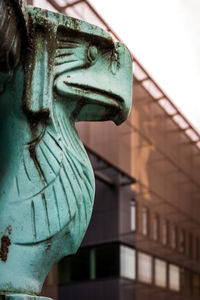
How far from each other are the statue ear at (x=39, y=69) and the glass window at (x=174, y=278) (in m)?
16.5

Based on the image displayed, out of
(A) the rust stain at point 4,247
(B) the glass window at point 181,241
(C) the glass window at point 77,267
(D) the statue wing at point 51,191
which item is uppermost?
(B) the glass window at point 181,241

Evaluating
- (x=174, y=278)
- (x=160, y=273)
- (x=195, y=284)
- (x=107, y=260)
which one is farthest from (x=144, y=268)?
(x=195, y=284)

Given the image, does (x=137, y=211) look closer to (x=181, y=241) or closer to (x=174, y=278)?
→ (x=181, y=241)

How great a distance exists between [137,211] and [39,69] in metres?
14.4

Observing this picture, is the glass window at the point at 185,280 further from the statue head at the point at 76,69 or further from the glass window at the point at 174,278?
the statue head at the point at 76,69

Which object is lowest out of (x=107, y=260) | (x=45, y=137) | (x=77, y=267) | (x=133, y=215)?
(x=45, y=137)

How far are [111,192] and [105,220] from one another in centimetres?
76

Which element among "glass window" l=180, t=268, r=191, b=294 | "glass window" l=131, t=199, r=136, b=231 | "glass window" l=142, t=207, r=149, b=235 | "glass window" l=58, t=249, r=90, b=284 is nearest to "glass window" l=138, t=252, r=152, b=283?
"glass window" l=142, t=207, r=149, b=235

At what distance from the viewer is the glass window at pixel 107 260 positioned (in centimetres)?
1553

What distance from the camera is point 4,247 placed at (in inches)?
72.8

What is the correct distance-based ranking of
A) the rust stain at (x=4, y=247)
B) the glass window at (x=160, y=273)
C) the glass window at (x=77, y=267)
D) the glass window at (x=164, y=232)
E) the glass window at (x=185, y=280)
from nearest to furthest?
1. the rust stain at (x=4, y=247)
2. the glass window at (x=77, y=267)
3. the glass window at (x=160, y=273)
4. the glass window at (x=164, y=232)
5. the glass window at (x=185, y=280)

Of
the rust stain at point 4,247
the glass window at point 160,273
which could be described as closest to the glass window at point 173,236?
the glass window at point 160,273

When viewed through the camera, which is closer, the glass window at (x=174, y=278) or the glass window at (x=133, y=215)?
the glass window at (x=133, y=215)

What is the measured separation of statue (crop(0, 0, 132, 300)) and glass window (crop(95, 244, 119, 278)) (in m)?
13.6
